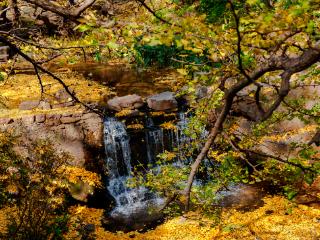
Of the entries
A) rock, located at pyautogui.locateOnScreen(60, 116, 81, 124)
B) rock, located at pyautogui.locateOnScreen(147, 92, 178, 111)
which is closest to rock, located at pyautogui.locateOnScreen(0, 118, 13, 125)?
rock, located at pyautogui.locateOnScreen(60, 116, 81, 124)

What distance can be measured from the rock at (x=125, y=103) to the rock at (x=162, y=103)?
0.47 m

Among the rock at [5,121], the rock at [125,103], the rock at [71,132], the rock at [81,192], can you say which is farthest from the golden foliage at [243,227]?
the rock at [125,103]

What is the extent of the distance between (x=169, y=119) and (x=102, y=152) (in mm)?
3282

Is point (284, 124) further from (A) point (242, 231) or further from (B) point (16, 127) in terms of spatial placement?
(B) point (16, 127)

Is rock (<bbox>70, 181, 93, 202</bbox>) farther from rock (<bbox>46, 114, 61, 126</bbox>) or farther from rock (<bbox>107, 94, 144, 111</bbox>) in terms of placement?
rock (<bbox>107, 94, 144, 111</bbox>)

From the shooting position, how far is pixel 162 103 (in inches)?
610

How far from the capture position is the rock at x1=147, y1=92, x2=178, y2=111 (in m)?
15.5

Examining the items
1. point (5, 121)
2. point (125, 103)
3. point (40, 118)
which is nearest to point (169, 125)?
point (125, 103)

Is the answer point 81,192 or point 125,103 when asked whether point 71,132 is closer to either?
point 81,192

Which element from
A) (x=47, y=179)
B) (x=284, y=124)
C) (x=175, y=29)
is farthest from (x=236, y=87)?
(x=284, y=124)

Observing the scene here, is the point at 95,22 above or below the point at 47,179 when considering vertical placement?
above

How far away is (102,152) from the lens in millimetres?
13102

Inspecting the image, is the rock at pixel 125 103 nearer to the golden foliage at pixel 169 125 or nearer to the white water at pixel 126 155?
the white water at pixel 126 155

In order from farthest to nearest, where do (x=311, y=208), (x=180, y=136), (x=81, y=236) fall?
(x=180, y=136), (x=311, y=208), (x=81, y=236)
